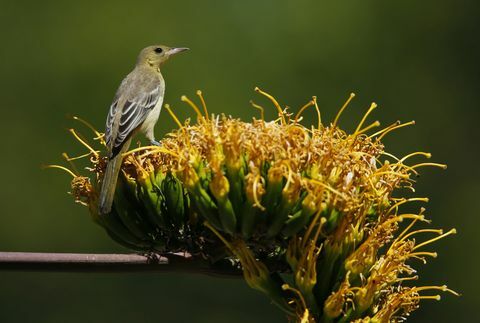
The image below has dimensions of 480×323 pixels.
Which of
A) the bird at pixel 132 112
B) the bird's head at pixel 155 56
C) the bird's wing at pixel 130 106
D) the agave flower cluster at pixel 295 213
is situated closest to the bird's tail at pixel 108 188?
the bird at pixel 132 112

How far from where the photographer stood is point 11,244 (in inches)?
495

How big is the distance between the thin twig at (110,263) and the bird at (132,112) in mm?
350

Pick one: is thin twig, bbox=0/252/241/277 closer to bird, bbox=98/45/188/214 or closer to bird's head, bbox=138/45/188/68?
bird, bbox=98/45/188/214

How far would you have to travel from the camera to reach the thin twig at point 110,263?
3566 millimetres

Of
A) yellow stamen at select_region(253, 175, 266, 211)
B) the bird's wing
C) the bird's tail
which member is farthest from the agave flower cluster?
the bird's wing

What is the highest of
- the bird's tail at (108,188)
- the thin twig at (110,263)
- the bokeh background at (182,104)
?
the bird's tail at (108,188)

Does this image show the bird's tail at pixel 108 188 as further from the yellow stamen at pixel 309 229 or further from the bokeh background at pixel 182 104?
the bokeh background at pixel 182 104

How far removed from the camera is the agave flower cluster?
3717 mm

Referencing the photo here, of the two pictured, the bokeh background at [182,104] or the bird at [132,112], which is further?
the bokeh background at [182,104]

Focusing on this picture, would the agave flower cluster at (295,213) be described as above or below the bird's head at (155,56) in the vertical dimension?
above

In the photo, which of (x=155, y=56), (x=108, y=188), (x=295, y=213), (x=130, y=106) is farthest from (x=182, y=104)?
(x=295, y=213)

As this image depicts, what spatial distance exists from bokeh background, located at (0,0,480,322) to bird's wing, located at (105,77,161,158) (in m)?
4.67

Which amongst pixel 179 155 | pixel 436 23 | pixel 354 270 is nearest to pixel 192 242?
pixel 179 155

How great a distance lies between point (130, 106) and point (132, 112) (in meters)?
0.07
